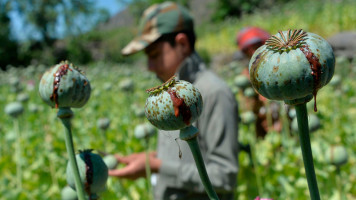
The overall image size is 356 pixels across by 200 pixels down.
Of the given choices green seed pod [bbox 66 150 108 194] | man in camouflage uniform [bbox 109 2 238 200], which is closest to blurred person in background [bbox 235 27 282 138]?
man in camouflage uniform [bbox 109 2 238 200]

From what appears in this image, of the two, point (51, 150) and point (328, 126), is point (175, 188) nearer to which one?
point (51, 150)

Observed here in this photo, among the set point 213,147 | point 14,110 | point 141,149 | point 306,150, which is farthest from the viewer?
point 141,149

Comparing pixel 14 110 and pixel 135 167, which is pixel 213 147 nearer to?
pixel 135 167

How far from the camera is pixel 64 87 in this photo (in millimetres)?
396

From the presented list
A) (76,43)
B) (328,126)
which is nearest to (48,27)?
(76,43)

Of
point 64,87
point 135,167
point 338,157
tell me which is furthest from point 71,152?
point 135,167

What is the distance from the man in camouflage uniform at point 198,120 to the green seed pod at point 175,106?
2.67 ft

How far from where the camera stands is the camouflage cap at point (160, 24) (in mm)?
1250

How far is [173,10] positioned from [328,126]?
1.67 m

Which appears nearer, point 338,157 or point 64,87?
point 64,87

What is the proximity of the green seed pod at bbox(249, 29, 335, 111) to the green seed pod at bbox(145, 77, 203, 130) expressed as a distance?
0.07 m

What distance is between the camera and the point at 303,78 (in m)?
0.26

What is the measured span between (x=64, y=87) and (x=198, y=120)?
0.82 metres

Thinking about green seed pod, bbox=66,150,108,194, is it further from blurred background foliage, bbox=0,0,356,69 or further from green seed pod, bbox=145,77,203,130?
blurred background foliage, bbox=0,0,356,69
